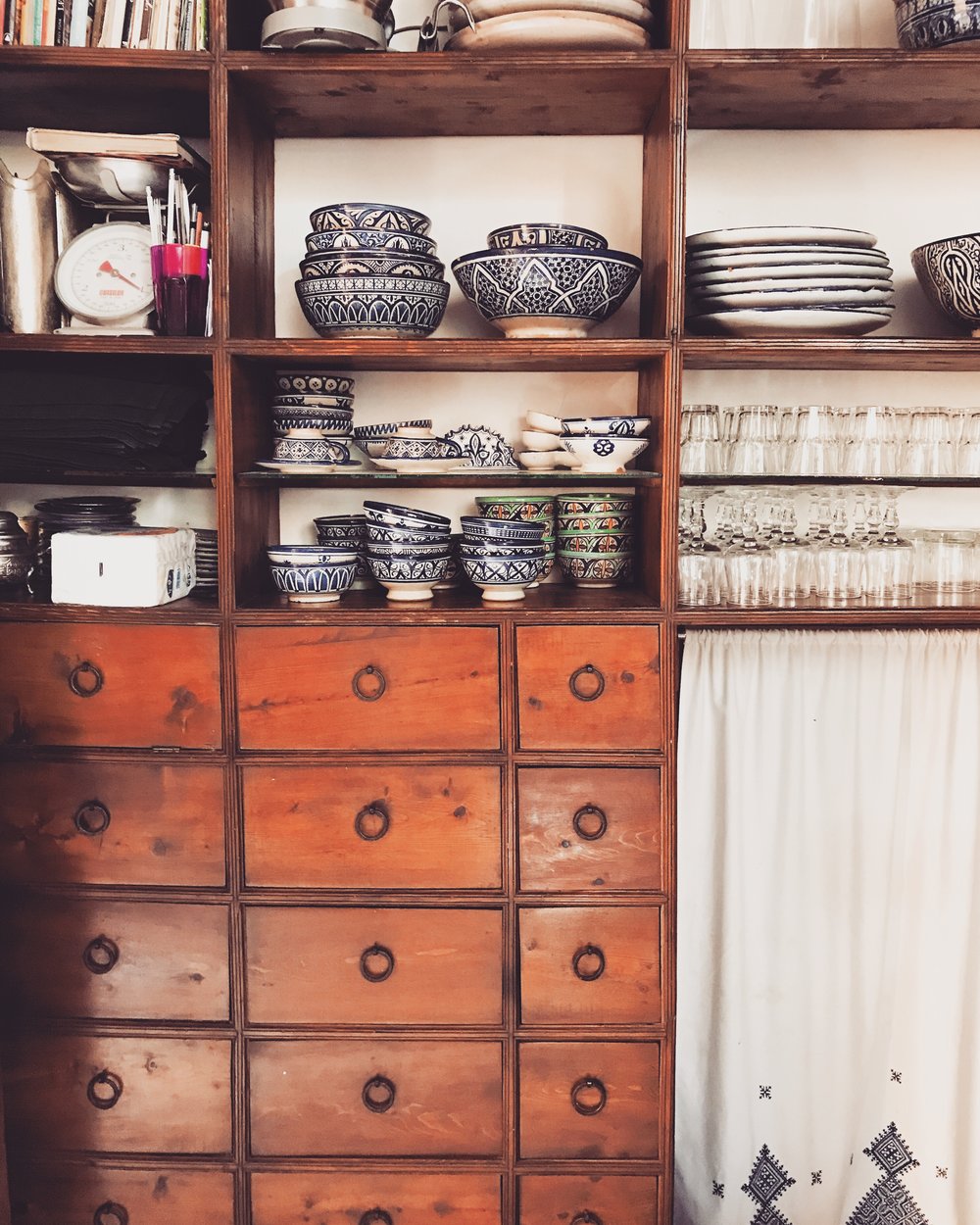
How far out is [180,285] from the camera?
1.66 metres

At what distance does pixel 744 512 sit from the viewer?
1786 mm

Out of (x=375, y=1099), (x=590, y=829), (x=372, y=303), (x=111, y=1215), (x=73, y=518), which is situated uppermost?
(x=372, y=303)

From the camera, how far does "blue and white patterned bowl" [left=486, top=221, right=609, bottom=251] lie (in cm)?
168

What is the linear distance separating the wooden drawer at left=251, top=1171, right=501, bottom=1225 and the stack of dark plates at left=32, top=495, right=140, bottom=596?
3.80 feet

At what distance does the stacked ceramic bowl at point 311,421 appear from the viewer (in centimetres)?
175

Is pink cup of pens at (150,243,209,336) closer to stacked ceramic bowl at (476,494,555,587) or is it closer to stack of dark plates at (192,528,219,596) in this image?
stack of dark plates at (192,528,219,596)

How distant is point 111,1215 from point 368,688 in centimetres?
107

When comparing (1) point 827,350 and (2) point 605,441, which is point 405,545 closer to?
(2) point 605,441

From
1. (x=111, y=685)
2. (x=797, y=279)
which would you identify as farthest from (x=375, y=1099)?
(x=797, y=279)

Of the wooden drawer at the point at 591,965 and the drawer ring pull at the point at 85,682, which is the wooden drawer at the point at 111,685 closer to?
the drawer ring pull at the point at 85,682

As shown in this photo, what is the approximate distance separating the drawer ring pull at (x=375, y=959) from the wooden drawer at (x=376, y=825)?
0.11 metres

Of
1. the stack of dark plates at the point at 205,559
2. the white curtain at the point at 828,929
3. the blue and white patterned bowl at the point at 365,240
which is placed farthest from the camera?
the stack of dark plates at the point at 205,559

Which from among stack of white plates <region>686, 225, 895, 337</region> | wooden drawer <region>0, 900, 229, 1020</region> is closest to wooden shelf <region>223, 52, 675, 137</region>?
stack of white plates <region>686, 225, 895, 337</region>

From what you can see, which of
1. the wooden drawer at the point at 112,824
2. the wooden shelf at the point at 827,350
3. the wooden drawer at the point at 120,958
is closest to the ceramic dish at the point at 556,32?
the wooden shelf at the point at 827,350
